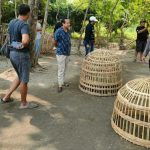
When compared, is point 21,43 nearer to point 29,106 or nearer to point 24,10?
point 24,10

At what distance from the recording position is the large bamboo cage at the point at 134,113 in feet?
20.4

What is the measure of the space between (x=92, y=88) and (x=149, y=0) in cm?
1079

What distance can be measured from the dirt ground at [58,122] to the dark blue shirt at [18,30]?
4.60 feet

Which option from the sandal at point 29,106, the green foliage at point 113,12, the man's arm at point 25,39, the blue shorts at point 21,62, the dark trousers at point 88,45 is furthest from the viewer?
the green foliage at point 113,12

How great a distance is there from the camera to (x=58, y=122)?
712 centimetres

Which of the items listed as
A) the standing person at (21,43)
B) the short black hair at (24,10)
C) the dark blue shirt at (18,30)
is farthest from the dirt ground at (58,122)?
the short black hair at (24,10)

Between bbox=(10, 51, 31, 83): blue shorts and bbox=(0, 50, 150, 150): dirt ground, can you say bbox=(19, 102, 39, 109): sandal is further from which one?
bbox=(10, 51, 31, 83): blue shorts

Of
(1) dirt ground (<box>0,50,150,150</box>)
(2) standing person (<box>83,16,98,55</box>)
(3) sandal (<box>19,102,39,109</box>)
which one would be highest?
(2) standing person (<box>83,16,98,55</box>)

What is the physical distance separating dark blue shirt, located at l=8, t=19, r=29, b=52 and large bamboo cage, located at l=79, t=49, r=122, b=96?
2.35 m

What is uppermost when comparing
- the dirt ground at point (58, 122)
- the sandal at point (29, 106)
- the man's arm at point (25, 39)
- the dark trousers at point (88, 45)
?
the man's arm at point (25, 39)

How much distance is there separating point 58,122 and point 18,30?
1.96 metres

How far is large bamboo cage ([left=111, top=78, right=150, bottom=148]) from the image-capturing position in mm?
6230

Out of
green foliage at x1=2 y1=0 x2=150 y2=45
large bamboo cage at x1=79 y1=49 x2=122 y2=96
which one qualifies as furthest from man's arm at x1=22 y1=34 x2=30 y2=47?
green foliage at x1=2 y1=0 x2=150 y2=45

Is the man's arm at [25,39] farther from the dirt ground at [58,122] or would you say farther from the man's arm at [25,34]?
the dirt ground at [58,122]
